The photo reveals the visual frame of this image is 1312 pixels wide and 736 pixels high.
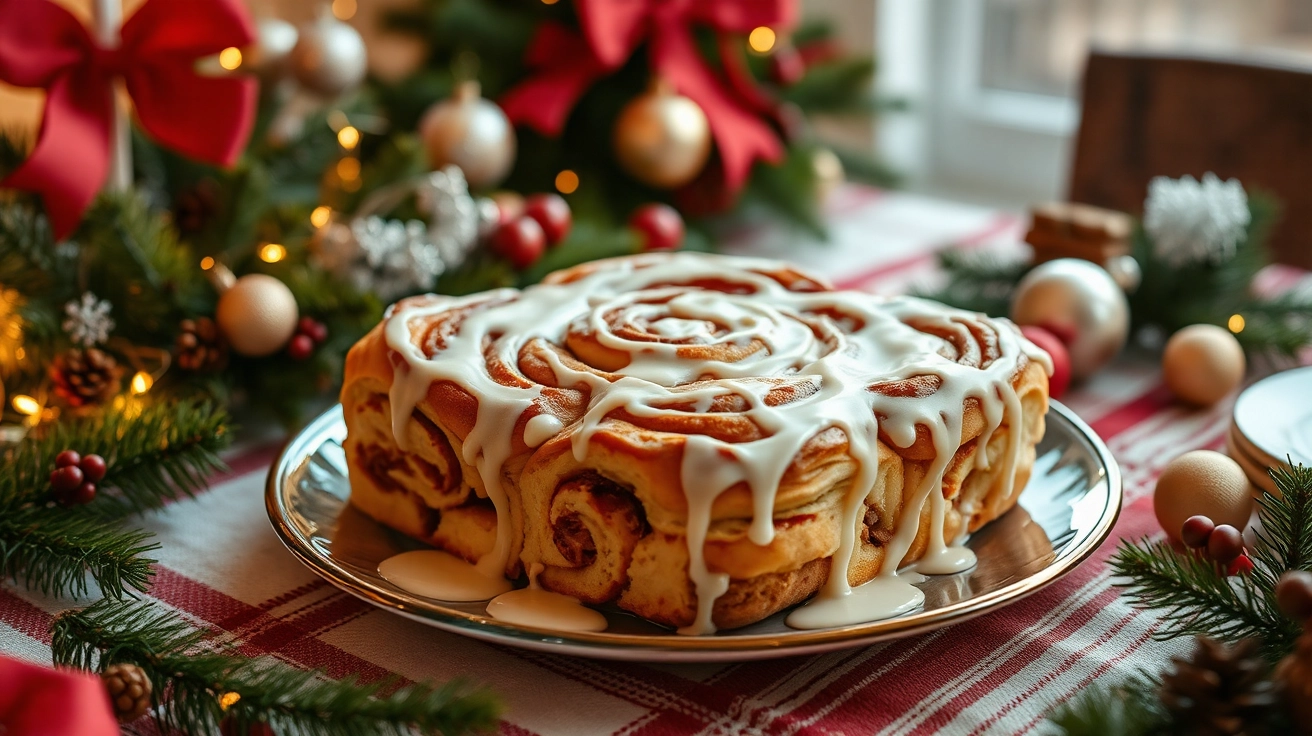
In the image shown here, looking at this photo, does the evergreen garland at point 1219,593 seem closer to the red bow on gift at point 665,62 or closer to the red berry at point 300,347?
the red berry at point 300,347

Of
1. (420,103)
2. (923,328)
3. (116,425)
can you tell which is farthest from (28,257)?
(923,328)

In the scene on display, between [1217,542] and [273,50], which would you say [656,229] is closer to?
[273,50]

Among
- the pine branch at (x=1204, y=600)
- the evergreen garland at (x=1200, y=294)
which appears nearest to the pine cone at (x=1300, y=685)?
the pine branch at (x=1204, y=600)

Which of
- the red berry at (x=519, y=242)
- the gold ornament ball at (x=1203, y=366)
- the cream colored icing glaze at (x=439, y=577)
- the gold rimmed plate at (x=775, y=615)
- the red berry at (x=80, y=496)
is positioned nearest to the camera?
the gold rimmed plate at (x=775, y=615)

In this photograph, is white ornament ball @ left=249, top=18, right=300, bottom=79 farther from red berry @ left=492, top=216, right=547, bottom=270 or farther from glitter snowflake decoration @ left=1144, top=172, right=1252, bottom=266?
glitter snowflake decoration @ left=1144, top=172, right=1252, bottom=266

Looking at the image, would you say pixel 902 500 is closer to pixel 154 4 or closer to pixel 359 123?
pixel 154 4
